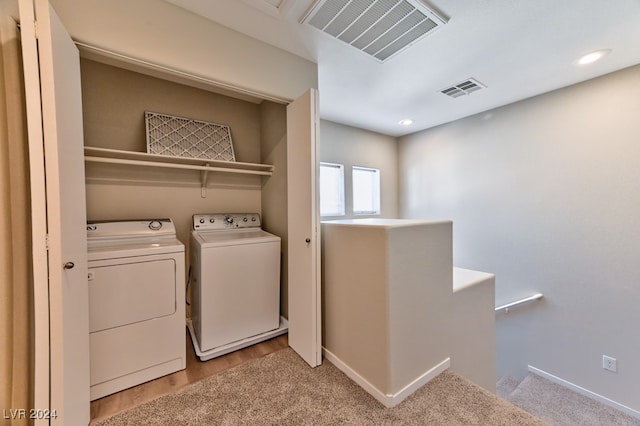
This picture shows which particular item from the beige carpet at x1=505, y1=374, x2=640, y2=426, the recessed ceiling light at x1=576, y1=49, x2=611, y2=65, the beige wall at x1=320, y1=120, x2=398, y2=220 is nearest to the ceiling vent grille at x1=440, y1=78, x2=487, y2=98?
the recessed ceiling light at x1=576, y1=49, x2=611, y2=65

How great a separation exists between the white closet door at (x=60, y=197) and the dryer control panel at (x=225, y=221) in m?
1.05

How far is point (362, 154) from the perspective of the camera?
4.05 metres

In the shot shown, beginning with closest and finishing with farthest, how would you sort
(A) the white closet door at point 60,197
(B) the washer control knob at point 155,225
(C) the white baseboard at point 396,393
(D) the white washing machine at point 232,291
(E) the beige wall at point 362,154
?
(A) the white closet door at point 60,197
(C) the white baseboard at point 396,393
(D) the white washing machine at point 232,291
(B) the washer control knob at point 155,225
(E) the beige wall at point 362,154

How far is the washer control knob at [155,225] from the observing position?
1983 millimetres

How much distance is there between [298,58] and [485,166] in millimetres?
2871

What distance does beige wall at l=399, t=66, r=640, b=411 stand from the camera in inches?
91.4

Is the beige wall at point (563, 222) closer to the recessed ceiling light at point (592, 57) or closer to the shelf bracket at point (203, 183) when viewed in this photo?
the recessed ceiling light at point (592, 57)

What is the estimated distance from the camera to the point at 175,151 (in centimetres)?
217

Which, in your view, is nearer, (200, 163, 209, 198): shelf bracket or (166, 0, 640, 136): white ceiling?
(166, 0, 640, 136): white ceiling

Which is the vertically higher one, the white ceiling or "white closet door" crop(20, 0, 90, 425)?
the white ceiling

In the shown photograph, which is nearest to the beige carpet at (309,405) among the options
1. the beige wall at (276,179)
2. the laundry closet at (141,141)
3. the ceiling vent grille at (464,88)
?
the laundry closet at (141,141)

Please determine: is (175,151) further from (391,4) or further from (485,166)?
(485,166)

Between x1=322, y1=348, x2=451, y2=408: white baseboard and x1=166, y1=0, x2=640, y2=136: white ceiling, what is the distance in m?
2.40

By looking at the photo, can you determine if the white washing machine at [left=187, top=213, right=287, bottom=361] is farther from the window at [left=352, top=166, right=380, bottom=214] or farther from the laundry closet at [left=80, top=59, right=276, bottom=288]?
→ the window at [left=352, top=166, right=380, bottom=214]
